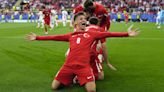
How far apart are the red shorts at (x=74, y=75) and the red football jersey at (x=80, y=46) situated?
0.29 ft

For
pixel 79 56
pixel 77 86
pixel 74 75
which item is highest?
pixel 79 56

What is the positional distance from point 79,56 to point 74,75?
15.7 inches

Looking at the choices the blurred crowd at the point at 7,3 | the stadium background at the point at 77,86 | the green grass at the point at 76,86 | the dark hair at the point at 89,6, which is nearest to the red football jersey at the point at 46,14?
the stadium background at the point at 77,86

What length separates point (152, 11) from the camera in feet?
160

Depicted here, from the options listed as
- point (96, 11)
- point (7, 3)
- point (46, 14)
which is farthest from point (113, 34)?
point (7, 3)

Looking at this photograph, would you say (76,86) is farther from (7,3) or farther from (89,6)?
(7,3)

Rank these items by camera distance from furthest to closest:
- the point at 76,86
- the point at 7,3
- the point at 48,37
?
the point at 7,3 < the point at 76,86 < the point at 48,37

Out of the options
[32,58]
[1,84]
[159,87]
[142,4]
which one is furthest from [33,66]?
[142,4]

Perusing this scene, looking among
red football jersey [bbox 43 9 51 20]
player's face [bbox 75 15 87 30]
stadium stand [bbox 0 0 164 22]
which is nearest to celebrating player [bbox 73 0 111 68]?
player's face [bbox 75 15 87 30]

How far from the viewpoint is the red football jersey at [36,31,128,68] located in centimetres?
739

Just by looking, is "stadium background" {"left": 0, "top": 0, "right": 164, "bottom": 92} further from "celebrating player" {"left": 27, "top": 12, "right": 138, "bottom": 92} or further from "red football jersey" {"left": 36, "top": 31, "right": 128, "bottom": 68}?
"red football jersey" {"left": 36, "top": 31, "right": 128, "bottom": 68}

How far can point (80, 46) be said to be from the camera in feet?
24.7

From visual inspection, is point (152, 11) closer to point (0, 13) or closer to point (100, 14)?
point (0, 13)

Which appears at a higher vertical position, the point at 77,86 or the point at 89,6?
the point at 89,6
